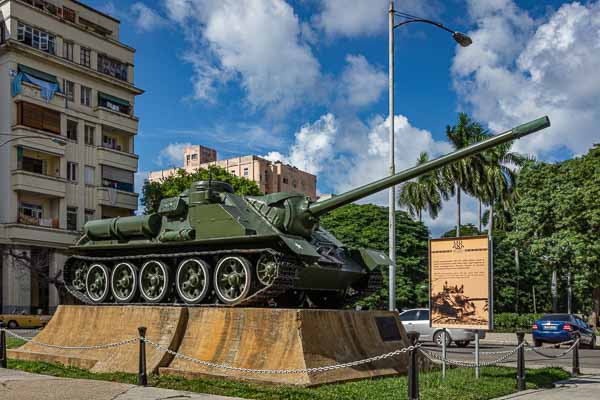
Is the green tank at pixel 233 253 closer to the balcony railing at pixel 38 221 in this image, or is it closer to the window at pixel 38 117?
the balcony railing at pixel 38 221

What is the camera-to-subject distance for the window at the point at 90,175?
44.7 metres

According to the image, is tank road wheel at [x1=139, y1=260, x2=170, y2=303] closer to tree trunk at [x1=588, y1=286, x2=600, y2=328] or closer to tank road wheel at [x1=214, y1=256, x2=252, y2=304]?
tank road wheel at [x1=214, y1=256, x2=252, y2=304]

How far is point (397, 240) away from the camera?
4806 centimetres

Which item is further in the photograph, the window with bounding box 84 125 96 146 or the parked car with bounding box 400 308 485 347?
the window with bounding box 84 125 96 146

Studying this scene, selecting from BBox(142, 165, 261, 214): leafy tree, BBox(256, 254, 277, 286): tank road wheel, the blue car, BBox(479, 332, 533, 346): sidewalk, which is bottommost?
BBox(479, 332, 533, 346): sidewalk

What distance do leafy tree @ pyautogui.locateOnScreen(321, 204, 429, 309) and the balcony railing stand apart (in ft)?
56.4

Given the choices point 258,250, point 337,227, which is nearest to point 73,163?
point 337,227

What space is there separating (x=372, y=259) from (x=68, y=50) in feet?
111

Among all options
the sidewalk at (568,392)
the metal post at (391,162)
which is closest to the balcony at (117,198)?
the metal post at (391,162)

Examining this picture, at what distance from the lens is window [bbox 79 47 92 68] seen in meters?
45.1

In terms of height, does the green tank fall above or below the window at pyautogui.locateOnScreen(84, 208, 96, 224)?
below

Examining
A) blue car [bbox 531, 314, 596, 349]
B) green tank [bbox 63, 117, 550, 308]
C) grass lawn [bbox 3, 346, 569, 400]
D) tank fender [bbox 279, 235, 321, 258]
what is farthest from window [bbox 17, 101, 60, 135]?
Answer: tank fender [bbox 279, 235, 321, 258]

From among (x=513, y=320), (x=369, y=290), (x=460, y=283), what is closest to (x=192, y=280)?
(x=369, y=290)

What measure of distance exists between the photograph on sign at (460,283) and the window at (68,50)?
36376 millimetres
